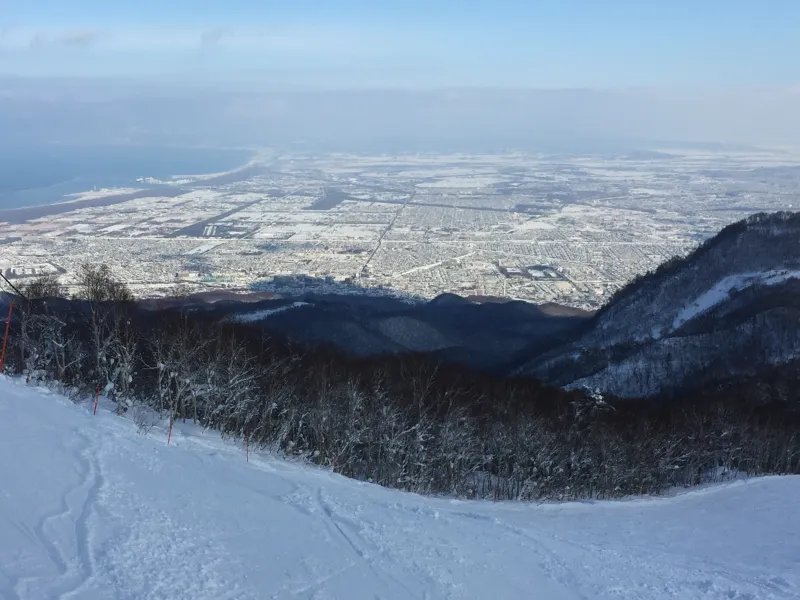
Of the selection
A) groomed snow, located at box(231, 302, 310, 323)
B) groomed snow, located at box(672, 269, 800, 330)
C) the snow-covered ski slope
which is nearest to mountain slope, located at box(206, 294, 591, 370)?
groomed snow, located at box(231, 302, 310, 323)

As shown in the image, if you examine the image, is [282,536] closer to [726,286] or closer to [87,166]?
[726,286]

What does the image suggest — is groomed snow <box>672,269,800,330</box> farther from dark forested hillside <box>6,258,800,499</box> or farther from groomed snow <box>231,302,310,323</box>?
groomed snow <box>231,302,310,323</box>

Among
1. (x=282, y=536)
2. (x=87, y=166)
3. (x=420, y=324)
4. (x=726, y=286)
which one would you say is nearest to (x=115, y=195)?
(x=87, y=166)

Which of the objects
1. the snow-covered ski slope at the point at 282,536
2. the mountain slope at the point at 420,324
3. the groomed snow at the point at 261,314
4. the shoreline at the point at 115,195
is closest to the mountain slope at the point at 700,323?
the mountain slope at the point at 420,324

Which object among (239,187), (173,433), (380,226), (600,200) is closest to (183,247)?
(380,226)

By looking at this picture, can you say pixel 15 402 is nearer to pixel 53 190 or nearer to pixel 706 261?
pixel 706 261

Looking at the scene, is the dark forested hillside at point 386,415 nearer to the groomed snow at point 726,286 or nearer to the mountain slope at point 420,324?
the mountain slope at point 420,324
